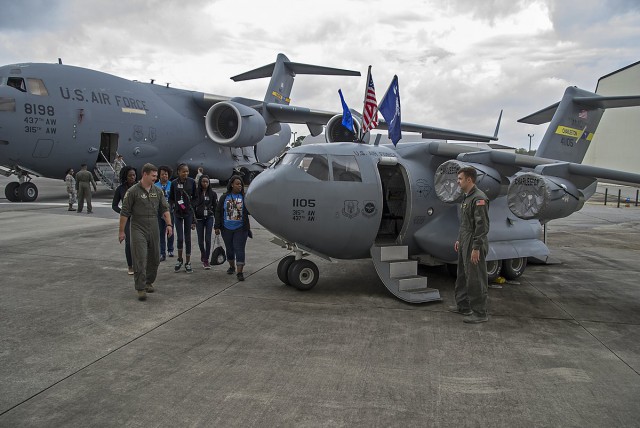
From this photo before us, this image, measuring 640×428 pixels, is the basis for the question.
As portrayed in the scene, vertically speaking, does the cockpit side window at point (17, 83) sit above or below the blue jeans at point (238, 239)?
above

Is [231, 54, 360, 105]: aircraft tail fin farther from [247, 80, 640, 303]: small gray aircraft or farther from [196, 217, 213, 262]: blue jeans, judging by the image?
[247, 80, 640, 303]: small gray aircraft

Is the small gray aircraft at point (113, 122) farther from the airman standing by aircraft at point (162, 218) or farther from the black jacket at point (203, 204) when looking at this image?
the black jacket at point (203, 204)

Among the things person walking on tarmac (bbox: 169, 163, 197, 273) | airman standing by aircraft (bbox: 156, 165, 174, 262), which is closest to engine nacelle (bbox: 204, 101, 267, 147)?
airman standing by aircraft (bbox: 156, 165, 174, 262)

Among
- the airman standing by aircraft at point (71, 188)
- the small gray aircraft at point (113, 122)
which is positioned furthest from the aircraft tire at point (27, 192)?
the airman standing by aircraft at point (71, 188)

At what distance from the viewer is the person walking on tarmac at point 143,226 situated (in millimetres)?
6695

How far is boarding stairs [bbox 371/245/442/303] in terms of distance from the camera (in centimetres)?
700

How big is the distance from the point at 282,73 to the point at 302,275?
788 inches

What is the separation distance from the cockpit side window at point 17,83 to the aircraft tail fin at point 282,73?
36.6ft

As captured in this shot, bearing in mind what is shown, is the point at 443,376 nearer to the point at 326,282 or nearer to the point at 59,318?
the point at 326,282

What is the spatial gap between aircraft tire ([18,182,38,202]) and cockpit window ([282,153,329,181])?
1405cm

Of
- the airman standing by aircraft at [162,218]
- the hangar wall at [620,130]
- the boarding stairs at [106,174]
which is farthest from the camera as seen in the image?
the hangar wall at [620,130]

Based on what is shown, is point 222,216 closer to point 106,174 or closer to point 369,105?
point 369,105

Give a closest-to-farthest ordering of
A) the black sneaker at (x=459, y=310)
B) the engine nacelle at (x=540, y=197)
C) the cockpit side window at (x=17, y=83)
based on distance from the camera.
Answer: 1. the black sneaker at (x=459, y=310)
2. the engine nacelle at (x=540, y=197)
3. the cockpit side window at (x=17, y=83)

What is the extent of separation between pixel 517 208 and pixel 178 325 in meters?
4.64
